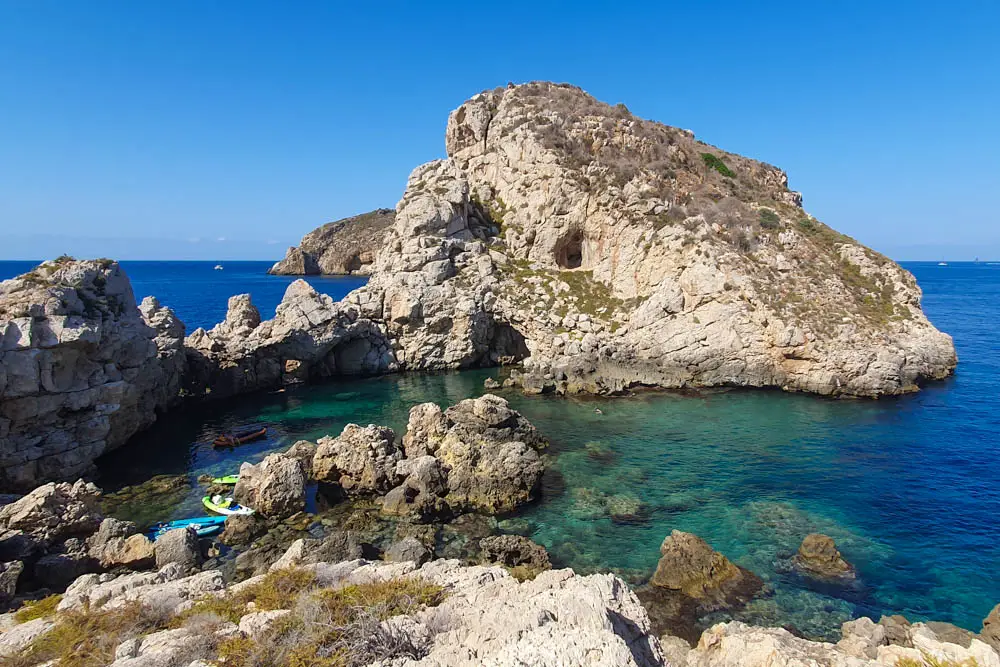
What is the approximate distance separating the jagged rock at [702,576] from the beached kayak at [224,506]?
18574 mm

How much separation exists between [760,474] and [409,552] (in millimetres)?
19009

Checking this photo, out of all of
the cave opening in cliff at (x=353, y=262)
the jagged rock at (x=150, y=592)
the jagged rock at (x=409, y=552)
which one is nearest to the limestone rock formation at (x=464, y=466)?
the jagged rock at (x=409, y=552)

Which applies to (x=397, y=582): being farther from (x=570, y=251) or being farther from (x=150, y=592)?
(x=570, y=251)

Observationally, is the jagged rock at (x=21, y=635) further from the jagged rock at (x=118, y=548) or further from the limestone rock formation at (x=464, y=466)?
the limestone rock formation at (x=464, y=466)

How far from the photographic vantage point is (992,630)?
48.7ft

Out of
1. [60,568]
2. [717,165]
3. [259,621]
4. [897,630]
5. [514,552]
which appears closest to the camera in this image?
[259,621]

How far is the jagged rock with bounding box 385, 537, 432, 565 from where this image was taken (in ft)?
65.7

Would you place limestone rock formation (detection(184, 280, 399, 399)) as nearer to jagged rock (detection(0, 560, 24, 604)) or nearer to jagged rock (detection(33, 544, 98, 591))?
jagged rock (detection(33, 544, 98, 591))

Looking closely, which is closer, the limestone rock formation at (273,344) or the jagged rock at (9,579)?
the jagged rock at (9,579)

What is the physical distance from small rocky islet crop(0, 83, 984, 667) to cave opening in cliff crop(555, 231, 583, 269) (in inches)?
17.5

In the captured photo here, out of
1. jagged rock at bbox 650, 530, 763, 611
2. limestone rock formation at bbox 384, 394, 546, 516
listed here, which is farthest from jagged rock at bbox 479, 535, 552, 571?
jagged rock at bbox 650, 530, 763, 611

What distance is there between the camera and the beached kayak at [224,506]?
24609 millimetres

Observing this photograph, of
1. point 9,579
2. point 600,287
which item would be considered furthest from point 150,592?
point 600,287

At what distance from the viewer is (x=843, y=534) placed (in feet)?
72.2
